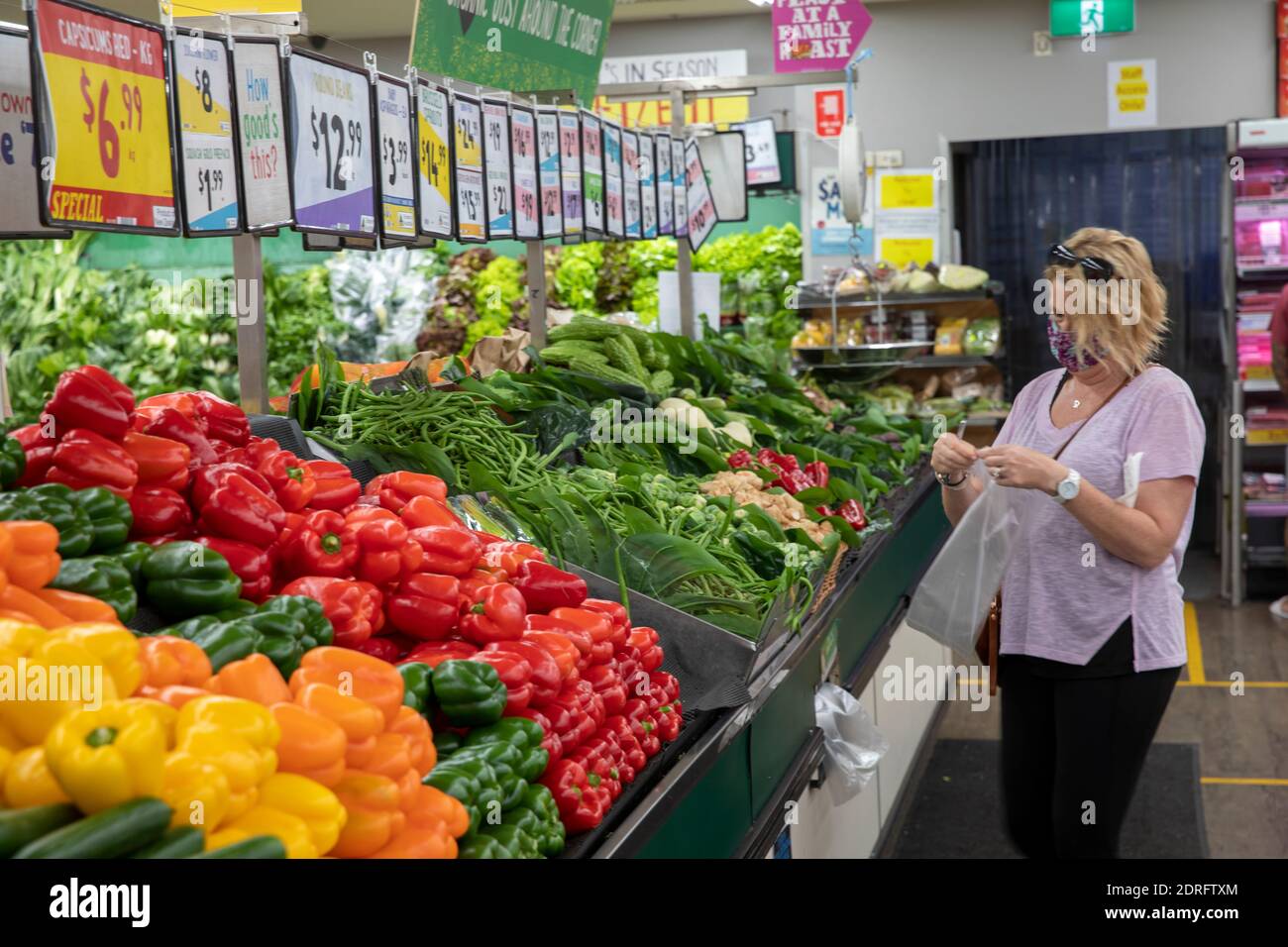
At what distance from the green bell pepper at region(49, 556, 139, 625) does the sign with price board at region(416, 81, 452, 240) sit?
172cm

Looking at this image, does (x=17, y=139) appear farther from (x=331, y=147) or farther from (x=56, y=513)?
(x=331, y=147)

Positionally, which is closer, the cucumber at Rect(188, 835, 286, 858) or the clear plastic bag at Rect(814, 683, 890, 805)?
the cucumber at Rect(188, 835, 286, 858)

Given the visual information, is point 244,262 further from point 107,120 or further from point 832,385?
point 832,385

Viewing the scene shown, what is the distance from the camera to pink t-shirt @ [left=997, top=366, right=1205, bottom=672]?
9.20 ft

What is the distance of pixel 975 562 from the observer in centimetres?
305

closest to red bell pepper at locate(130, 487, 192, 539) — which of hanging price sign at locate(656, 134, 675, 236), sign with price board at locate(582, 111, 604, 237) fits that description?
sign with price board at locate(582, 111, 604, 237)

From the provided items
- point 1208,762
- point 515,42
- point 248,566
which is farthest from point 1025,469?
point 1208,762

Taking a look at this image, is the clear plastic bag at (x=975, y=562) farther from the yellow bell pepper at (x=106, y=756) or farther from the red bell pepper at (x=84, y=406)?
the yellow bell pepper at (x=106, y=756)

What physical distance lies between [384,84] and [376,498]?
1.12 meters

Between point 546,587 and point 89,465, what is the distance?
0.82 metres

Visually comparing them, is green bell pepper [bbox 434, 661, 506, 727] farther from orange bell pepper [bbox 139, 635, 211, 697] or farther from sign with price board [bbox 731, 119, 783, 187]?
sign with price board [bbox 731, 119, 783, 187]
